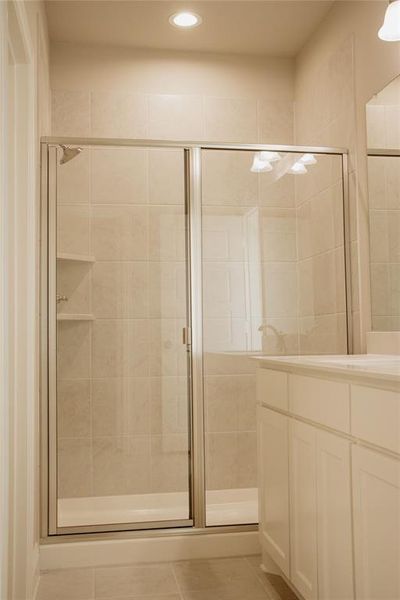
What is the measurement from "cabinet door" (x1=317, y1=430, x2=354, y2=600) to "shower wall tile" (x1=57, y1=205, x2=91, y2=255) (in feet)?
4.44

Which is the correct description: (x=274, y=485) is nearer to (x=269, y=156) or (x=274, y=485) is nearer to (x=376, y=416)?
(x=376, y=416)

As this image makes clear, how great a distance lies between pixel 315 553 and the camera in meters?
1.70

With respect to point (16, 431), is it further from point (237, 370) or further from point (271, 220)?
point (271, 220)

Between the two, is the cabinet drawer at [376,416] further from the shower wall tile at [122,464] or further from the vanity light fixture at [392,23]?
the vanity light fixture at [392,23]

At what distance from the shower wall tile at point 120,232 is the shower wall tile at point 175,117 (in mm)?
864

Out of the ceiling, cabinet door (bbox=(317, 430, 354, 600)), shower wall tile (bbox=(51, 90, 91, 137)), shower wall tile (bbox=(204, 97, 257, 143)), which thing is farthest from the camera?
shower wall tile (bbox=(204, 97, 257, 143))

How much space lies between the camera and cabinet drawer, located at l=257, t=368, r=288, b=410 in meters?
2.00

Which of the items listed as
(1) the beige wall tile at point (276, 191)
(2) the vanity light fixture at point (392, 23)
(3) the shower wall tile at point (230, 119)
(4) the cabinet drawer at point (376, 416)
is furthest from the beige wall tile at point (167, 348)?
(2) the vanity light fixture at point (392, 23)

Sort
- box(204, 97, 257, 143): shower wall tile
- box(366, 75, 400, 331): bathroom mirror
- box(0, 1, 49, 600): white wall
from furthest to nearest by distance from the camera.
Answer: box(204, 97, 257, 143): shower wall tile < box(366, 75, 400, 331): bathroom mirror < box(0, 1, 49, 600): white wall

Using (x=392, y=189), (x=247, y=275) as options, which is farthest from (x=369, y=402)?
(x=247, y=275)

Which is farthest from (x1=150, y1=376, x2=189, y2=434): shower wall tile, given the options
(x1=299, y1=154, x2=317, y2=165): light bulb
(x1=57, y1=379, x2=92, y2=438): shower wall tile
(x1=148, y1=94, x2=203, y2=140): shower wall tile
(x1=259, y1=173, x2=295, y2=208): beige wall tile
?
(x1=148, y1=94, x2=203, y2=140): shower wall tile

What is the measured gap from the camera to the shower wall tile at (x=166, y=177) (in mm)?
2607

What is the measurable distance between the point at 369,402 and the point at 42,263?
1.57 meters

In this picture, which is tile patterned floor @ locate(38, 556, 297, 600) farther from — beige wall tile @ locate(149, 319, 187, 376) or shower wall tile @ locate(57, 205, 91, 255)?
shower wall tile @ locate(57, 205, 91, 255)
